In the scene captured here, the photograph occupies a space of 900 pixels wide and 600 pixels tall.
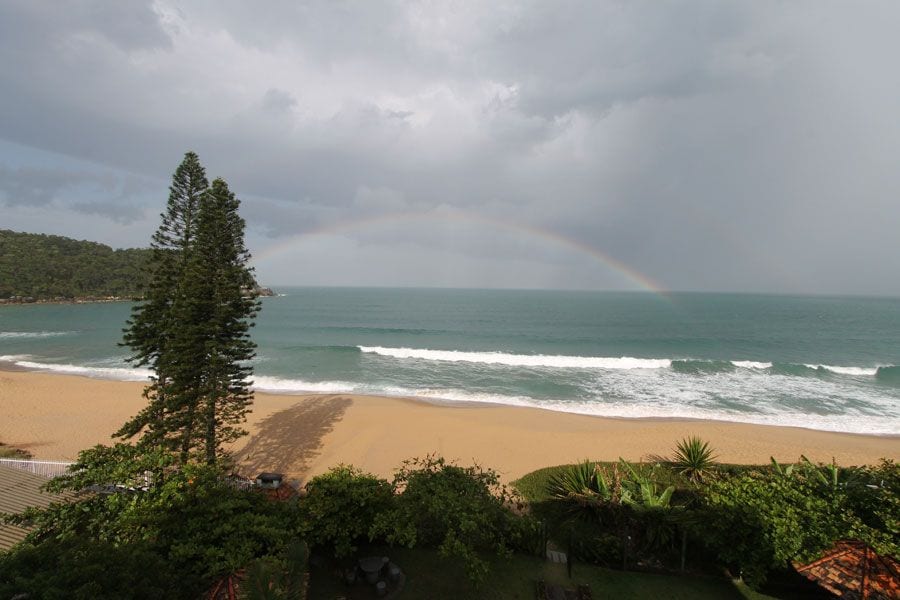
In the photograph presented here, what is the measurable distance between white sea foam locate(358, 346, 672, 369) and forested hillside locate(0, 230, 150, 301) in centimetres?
7028

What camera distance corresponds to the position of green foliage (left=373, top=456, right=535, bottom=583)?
6402mm

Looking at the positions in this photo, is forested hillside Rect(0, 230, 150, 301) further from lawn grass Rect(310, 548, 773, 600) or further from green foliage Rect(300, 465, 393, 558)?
lawn grass Rect(310, 548, 773, 600)

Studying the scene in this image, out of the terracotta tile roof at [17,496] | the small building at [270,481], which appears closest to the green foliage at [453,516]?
the small building at [270,481]

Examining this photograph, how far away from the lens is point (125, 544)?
5.34m

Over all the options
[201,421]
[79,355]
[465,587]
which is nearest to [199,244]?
[201,421]

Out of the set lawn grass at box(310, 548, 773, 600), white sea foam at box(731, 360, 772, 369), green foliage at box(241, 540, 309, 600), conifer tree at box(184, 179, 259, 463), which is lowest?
lawn grass at box(310, 548, 773, 600)

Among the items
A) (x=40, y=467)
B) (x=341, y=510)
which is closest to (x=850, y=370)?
(x=341, y=510)

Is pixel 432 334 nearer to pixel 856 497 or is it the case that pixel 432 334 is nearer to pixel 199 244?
pixel 199 244

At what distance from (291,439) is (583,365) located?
83.2 ft

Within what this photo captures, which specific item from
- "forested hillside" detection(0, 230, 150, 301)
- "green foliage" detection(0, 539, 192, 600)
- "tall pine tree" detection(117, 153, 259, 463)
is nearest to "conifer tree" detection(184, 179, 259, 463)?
"tall pine tree" detection(117, 153, 259, 463)

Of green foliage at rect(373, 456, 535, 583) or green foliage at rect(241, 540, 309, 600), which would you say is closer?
green foliage at rect(241, 540, 309, 600)

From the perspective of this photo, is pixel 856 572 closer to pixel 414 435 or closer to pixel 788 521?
pixel 788 521

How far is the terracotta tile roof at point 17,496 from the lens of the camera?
22.6 ft

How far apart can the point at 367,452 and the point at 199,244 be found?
9886 mm
